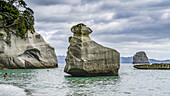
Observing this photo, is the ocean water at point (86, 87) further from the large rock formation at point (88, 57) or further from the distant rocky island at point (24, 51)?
the distant rocky island at point (24, 51)

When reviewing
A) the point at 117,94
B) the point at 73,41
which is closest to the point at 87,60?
the point at 73,41

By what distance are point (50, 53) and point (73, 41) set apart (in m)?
48.7

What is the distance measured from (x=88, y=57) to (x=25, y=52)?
4431cm

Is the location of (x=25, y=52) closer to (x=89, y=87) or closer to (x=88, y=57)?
(x=88, y=57)

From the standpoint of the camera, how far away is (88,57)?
3462cm

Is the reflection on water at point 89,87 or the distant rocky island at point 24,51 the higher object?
the distant rocky island at point 24,51

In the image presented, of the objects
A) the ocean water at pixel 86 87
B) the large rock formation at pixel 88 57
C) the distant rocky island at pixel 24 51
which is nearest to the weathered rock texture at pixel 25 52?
the distant rocky island at pixel 24 51

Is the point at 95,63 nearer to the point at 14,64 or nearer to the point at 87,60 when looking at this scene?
the point at 87,60

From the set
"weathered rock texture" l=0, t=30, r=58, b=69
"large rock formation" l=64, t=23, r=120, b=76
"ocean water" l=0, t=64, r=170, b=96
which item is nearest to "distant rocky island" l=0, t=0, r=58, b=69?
"weathered rock texture" l=0, t=30, r=58, b=69

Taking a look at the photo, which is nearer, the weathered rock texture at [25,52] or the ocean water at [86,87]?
the ocean water at [86,87]

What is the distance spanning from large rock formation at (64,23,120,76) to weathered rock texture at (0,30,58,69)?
39.4 meters

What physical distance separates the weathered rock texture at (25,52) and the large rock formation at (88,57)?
1552 inches

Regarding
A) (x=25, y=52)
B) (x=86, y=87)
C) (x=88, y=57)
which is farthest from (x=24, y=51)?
(x=86, y=87)

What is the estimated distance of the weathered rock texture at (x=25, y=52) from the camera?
229 ft
